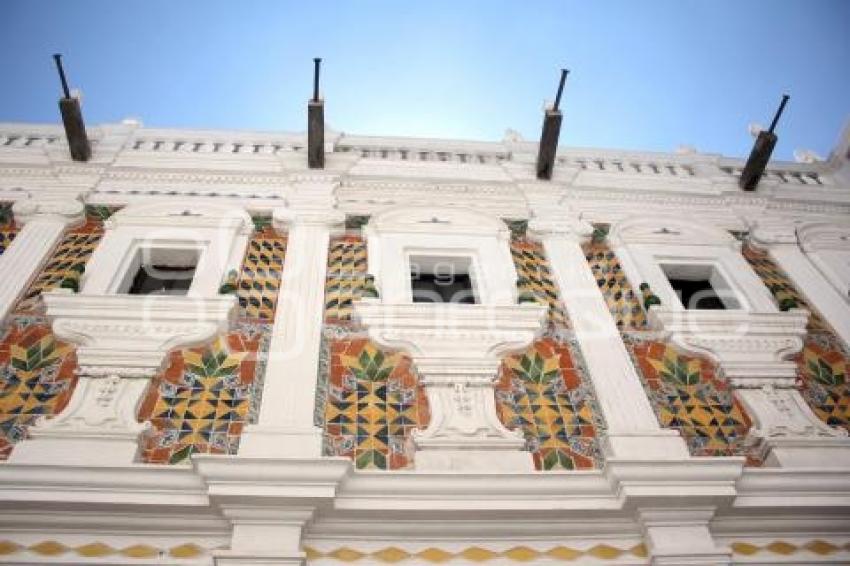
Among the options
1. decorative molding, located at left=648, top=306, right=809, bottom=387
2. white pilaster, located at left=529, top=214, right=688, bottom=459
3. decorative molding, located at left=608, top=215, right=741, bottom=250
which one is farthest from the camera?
decorative molding, located at left=608, top=215, right=741, bottom=250

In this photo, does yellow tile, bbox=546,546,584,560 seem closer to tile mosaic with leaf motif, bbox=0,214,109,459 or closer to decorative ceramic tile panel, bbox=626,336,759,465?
decorative ceramic tile panel, bbox=626,336,759,465

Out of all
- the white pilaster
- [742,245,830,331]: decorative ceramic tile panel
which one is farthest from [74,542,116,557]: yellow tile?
[742,245,830,331]: decorative ceramic tile panel

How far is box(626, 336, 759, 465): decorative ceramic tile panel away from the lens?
4613 millimetres

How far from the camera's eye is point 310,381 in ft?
15.4

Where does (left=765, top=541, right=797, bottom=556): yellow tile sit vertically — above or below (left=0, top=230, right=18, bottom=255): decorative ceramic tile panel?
below

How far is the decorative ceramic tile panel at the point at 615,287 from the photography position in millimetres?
5719

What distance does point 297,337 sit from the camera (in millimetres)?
5094

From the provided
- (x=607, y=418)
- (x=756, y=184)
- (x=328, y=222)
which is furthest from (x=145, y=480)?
(x=756, y=184)

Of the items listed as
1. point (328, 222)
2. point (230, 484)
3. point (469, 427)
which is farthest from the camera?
point (328, 222)

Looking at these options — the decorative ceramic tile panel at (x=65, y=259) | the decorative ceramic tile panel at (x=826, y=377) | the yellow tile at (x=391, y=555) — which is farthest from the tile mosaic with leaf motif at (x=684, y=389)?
the decorative ceramic tile panel at (x=65, y=259)

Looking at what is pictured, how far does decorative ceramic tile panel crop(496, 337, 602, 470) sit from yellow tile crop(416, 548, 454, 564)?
824 millimetres

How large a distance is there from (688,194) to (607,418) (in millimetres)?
3922

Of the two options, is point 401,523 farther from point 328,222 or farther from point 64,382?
point 328,222

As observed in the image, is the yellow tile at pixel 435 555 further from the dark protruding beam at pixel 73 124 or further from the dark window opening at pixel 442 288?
the dark protruding beam at pixel 73 124
